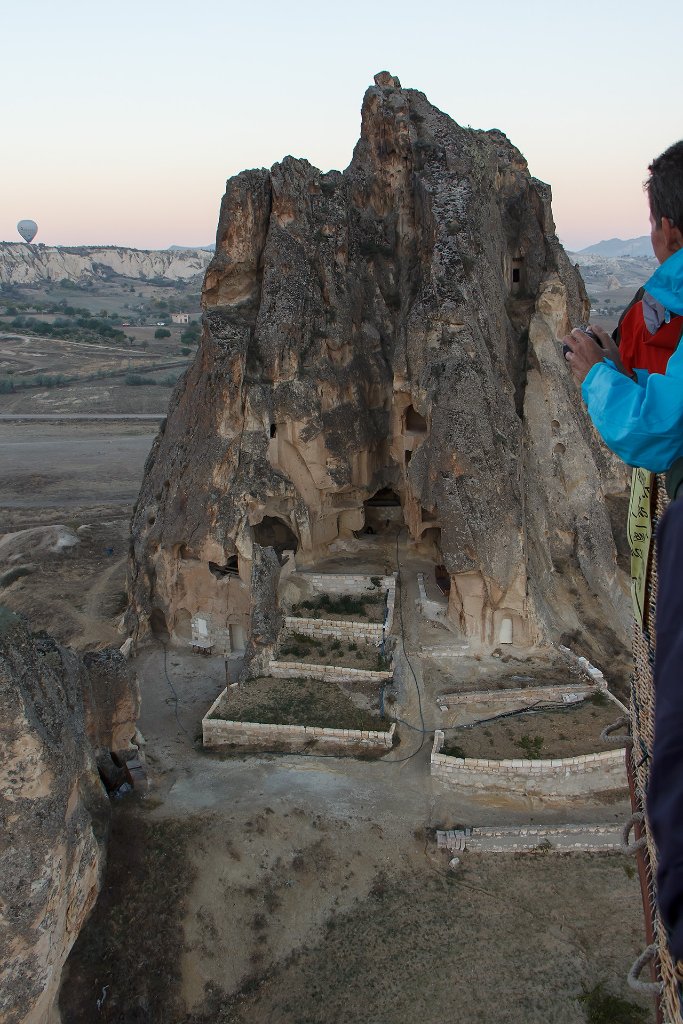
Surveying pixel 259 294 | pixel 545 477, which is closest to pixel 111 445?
pixel 259 294

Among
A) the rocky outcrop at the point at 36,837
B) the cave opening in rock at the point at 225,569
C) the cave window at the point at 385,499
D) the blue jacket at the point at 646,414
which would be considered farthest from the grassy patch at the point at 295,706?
the blue jacket at the point at 646,414

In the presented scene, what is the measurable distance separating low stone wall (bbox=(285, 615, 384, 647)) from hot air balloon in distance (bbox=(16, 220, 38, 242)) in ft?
473

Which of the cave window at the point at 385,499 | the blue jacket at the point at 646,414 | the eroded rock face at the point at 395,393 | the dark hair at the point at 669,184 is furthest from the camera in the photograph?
the cave window at the point at 385,499

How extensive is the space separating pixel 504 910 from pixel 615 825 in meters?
2.78

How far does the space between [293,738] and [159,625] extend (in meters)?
6.36

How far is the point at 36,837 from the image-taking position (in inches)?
332

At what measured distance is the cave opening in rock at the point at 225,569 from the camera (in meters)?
19.0

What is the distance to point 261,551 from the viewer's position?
18.1m

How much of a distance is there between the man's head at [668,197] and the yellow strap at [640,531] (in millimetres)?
802

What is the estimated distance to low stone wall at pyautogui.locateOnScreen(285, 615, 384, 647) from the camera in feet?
58.3

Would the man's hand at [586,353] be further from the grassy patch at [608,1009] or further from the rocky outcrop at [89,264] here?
the rocky outcrop at [89,264]

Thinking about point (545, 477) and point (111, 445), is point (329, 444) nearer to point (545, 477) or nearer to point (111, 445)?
point (545, 477)

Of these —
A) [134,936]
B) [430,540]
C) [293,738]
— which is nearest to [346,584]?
[430,540]

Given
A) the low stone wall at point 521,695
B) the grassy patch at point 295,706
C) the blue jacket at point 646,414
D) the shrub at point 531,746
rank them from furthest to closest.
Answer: the low stone wall at point 521,695 < the grassy patch at point 295,706 < the shrub at point 531,746 < the blue jacket at point 646,414
